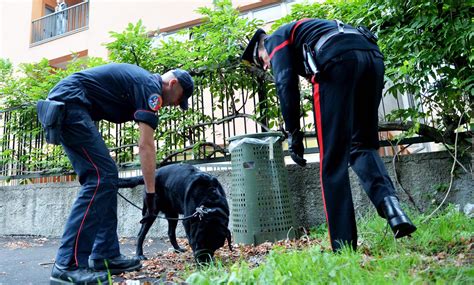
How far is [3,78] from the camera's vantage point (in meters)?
6.44

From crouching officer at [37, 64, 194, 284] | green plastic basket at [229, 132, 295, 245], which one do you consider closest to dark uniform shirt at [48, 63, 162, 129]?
crouching officer at [37, 64, 194, 284]

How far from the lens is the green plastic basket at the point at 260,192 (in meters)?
3.76

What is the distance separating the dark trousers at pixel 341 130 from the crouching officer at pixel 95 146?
1257mm

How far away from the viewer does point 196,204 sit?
309 cm

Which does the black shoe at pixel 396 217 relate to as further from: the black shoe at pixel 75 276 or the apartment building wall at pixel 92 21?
the apartment building wall at pixel 92 21

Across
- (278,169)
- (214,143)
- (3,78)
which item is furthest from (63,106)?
(3,78)

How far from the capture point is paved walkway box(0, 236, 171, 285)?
316cm

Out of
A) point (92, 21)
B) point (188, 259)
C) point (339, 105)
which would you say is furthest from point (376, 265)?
point (92, 21)

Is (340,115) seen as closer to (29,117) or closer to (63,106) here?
(63,106)

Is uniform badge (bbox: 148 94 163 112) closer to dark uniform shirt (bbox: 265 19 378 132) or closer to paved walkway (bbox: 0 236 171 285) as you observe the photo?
dark uniform shirt (bbox: 265 19 378 132)

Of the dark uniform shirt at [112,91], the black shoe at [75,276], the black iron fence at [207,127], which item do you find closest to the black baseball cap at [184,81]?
the dark uniform shirt at [112,91]

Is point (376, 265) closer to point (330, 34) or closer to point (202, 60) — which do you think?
point (330, 34)

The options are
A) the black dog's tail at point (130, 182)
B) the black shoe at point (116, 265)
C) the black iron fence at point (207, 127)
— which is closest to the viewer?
the black shoe at point (116, 265)

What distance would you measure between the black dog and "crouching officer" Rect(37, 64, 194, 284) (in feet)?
1.27
